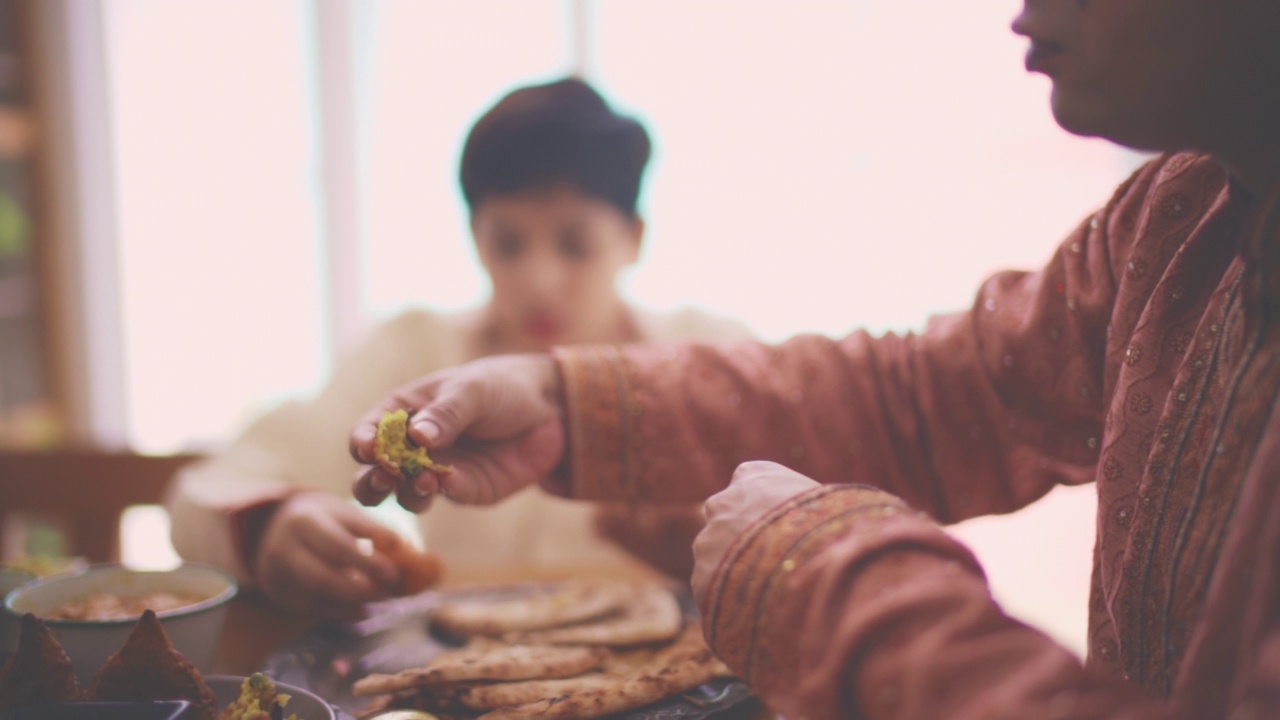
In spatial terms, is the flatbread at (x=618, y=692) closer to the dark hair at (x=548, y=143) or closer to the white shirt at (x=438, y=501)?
the white shirt at (x=438, y=501)

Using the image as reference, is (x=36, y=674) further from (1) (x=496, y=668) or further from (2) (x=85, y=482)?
(2) (x=85, y=482)

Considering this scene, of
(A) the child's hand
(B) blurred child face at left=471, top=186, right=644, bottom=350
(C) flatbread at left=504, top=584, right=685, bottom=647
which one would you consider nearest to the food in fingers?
(A) the child's hand

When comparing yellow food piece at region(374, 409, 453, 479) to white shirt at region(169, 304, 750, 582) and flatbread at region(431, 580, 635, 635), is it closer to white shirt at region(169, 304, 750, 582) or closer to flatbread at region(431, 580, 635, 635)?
flatbread at region(431, 580, 635, 635)

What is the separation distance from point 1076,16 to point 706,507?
0.40m

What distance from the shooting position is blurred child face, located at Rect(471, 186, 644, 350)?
1.54m

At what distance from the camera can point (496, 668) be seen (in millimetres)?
752

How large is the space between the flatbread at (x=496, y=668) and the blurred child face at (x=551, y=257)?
0.83 m

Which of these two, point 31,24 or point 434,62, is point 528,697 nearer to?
point 434,62

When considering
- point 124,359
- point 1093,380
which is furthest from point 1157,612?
point 124,359

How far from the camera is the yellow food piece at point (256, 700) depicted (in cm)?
62

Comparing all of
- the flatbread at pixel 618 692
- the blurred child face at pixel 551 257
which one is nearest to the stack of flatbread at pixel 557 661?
the flatbread at pixel 618 692

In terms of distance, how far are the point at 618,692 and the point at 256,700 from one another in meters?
0.25

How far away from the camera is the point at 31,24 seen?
2.85 metres

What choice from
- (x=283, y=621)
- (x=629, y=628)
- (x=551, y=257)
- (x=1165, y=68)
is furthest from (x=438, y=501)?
(x=1165, y=68)
